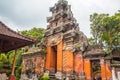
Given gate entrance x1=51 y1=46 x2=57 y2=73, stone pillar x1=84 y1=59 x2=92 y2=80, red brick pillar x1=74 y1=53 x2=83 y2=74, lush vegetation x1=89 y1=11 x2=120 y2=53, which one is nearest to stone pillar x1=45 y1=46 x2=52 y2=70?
gate entrance x1=51 y1=46 x2=57 y2=73

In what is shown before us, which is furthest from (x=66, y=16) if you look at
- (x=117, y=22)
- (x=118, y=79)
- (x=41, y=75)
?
(x=118, y=79)

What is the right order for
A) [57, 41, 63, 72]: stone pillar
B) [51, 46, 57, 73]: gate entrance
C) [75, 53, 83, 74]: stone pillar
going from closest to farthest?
[75, 53, 83, 74]: stone pillar, [57, 41, 63, 72]: stone pillar, [51, 46, 57, 73]: gate entrance

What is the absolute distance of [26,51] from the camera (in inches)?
918

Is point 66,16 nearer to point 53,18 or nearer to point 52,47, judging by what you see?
point 53,18

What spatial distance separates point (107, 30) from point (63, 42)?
5536 mm

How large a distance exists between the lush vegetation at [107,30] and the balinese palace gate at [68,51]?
75.0 inches

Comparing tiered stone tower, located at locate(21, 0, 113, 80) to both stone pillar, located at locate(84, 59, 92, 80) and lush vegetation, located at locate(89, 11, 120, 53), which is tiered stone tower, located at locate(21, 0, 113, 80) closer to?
stone pillar, located at locate(84, 59, 92, 80)

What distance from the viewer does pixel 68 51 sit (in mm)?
18672

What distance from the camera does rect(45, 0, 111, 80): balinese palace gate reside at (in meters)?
16.1

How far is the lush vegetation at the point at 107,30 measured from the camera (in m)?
17.9

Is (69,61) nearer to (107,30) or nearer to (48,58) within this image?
(48,58)

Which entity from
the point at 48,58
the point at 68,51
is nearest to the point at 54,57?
the point at 48,58

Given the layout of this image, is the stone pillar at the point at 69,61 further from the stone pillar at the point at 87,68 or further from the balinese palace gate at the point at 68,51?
the stone pillar at the point at 87,68

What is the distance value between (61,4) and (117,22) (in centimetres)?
832
